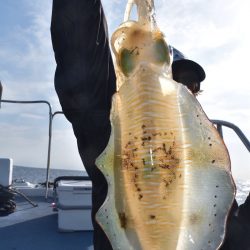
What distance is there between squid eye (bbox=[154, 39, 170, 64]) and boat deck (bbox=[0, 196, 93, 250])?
4.15 m

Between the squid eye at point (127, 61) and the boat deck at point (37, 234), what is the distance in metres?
4.13

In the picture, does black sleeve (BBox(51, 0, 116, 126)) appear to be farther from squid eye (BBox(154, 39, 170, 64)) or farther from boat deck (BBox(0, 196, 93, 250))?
boat deck (BBox(0, 196, 93, 250))

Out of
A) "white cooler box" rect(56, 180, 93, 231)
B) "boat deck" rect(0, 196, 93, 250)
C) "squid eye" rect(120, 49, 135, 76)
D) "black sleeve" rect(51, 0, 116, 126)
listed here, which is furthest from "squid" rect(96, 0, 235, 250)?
"white cooler box" rect(56, 180, 93, 231)

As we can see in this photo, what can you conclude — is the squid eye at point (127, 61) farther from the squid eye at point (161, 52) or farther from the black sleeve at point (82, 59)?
the black sleeve at point (82, 59)

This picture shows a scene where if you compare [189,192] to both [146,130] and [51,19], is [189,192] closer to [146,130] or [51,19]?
[146,130]

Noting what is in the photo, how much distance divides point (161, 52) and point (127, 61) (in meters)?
0.08

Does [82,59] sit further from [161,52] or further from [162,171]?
Result: [162,171]

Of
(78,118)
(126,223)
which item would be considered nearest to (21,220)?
(78,118)

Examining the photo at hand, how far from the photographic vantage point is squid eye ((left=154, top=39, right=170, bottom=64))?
857 millimetres

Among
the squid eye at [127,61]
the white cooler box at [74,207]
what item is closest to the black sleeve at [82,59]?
the squid eye at [127,61]

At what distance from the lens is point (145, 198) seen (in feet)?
2.53

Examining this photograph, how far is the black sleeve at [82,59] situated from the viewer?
1.40 m

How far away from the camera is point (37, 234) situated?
5.21m

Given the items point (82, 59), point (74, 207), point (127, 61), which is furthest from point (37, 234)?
point (127, 61)
